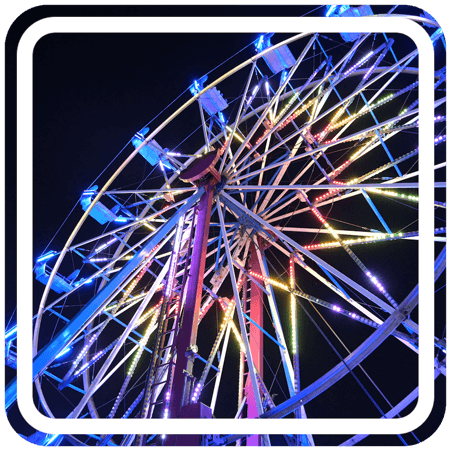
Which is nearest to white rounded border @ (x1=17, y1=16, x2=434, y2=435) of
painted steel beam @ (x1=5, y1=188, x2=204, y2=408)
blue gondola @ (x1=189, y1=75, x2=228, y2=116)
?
painted steel beam @ (x1=5, y1=188, x2=204, y2=408)

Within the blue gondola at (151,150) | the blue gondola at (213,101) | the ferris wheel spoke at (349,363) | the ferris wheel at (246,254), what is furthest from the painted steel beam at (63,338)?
the blue gondola at (213,101)

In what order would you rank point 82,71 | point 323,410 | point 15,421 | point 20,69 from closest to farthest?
point 15,421 → point 20,69 → point 82,71 → point 323,410

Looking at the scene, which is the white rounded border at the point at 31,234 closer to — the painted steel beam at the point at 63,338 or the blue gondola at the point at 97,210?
the painted steel beam at the point at 63,338

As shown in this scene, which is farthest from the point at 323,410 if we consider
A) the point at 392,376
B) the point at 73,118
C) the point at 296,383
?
the point at 73,118

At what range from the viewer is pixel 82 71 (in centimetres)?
511

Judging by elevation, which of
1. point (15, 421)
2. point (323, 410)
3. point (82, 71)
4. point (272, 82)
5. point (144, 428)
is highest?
point (272, 82)

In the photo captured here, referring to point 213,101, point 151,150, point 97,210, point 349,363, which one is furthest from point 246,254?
point 349,363

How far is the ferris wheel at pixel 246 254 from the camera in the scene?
17.3 feet

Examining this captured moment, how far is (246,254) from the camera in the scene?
10422 mm

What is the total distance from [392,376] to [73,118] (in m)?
10.5

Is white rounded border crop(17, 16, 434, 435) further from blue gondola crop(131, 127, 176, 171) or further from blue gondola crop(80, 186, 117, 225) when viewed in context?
blue gondola crop(80, 186, 117, 225)

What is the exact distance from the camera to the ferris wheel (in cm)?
526

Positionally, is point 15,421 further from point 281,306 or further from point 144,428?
point 281,306

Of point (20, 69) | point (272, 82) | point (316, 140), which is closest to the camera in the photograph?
point (20, 69)
